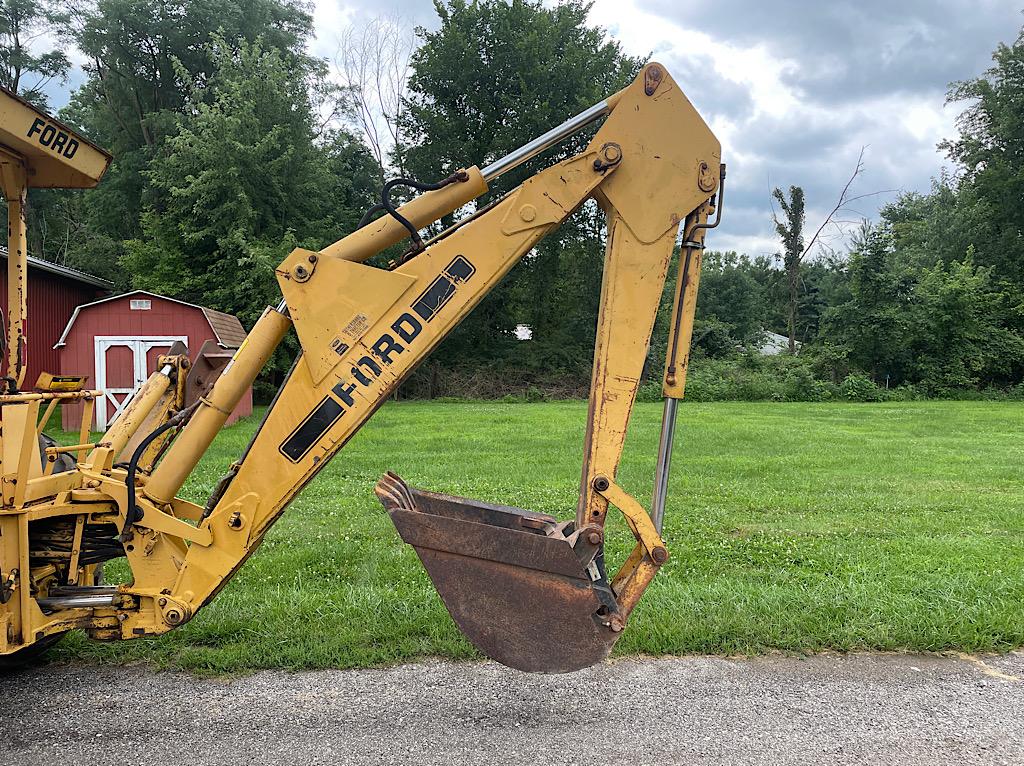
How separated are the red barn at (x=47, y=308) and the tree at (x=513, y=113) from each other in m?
13.3

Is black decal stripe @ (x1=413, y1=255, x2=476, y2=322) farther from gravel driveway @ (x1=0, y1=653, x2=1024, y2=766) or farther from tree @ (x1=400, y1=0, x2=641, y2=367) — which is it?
tree @ (x1=400, y1=0, x2=641, y2=367)

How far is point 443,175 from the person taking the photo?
2975 centimetres

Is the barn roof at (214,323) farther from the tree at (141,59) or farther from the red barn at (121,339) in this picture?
the tree at (141,59)

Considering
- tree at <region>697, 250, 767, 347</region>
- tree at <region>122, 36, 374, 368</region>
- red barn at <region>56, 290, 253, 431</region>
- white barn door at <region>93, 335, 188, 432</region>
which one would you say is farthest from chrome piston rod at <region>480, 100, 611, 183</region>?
tree at <region>697, 250, 767, 347</region>

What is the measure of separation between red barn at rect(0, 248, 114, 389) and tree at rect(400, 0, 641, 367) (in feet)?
43.8

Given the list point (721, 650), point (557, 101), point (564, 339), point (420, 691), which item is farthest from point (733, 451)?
point (557, 101)

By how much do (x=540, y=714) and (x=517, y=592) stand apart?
948mm

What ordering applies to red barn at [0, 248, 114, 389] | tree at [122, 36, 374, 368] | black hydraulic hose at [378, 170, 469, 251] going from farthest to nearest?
tree at [122, 36, 374, 368]
red barn at [0, 248, 114, 389]
black hydraulic hose at [378, 170, 469, 251]

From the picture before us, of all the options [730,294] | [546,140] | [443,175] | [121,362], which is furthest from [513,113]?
[546,140]

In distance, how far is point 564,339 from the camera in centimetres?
2928

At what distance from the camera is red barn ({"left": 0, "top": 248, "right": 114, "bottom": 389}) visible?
57.2 ft

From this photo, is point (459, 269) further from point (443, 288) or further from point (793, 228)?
point (793, 228)

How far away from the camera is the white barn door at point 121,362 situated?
49.4ft

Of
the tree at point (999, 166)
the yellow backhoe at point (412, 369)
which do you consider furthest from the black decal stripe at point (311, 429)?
the tree at point (999, 166)
